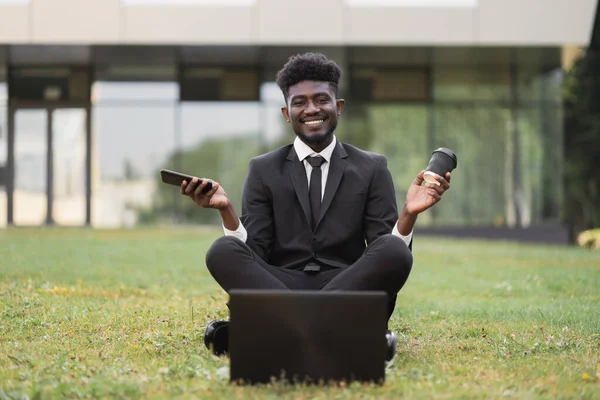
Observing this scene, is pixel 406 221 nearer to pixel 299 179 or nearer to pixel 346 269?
pixel 346 269

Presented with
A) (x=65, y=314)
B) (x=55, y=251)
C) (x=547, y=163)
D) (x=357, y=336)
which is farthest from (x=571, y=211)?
(x=357, y=336)

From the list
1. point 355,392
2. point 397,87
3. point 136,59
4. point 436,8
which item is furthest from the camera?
point 397,87

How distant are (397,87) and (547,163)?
4.08 meters

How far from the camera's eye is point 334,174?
4730 mm

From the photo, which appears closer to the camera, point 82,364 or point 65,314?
point 82,364

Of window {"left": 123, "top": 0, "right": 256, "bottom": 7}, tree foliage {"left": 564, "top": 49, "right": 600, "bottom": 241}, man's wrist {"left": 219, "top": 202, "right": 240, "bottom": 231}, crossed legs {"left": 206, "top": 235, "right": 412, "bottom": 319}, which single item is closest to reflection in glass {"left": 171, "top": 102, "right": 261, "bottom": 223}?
window {"left": 123, "top": 0, "right": 256, "bottom": 7}

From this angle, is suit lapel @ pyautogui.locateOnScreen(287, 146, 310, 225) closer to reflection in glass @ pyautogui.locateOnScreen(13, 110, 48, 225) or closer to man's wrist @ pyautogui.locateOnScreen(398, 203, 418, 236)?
man's wrist @ pyautogui.locateOnScreen(398, 203, 418, 236)

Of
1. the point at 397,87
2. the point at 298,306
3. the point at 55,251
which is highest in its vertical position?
the point at 397,87

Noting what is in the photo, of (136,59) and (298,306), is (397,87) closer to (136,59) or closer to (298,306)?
(136,59)

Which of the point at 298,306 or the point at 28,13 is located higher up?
the point at 28,13

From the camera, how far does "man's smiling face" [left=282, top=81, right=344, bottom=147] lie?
464 cm

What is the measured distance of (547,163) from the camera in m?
21.3

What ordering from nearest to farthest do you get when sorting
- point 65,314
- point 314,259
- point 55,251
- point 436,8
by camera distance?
1. point 314,259
2. point 65,314
3. point 55,251
4. point 436,8

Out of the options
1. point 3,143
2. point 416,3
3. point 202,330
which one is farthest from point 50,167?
point 202,330
